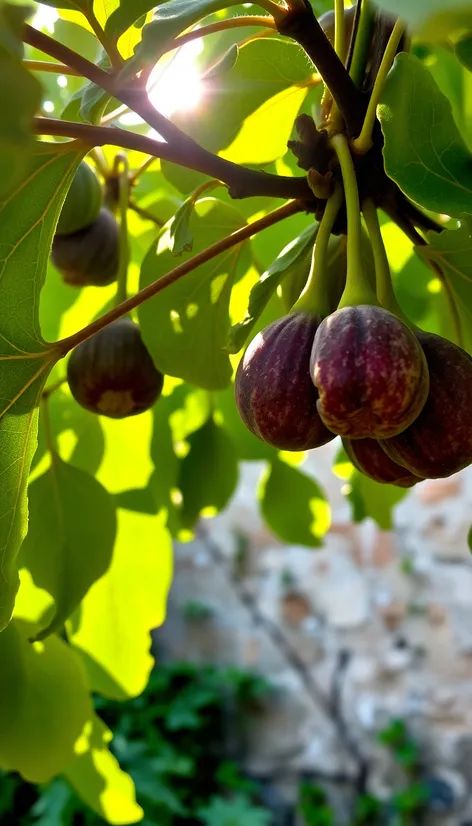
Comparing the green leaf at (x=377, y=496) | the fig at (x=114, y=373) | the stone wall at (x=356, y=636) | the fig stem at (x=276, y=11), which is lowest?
the stone wall at (x=356, y=636)

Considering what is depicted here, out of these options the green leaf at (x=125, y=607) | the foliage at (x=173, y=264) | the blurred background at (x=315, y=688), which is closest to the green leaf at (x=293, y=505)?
the foliage at (x=173, y=264)

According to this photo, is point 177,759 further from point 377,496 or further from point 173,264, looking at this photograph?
point 173,264

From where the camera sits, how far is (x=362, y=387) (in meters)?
0.34

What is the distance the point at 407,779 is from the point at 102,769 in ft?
4.54

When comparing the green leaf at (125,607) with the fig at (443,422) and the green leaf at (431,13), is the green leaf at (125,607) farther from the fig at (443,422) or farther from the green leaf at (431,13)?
the green leaf at (431,13)

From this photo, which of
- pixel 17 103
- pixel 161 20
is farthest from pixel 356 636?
pixel 17 103

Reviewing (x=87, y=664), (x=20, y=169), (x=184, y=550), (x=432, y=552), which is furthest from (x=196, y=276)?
(x=184, y=550)

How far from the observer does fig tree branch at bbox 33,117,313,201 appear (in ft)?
1.23

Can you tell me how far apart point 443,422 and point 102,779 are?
0.57 metres

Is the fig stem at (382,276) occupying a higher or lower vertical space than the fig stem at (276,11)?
lower

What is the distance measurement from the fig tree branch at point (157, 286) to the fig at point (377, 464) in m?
0.13

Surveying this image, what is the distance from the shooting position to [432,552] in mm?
2074

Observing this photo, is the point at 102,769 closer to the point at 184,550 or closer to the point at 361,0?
the point at 361,0

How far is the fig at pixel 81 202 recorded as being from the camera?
616 millimetres
